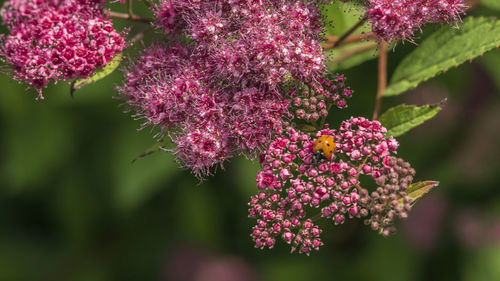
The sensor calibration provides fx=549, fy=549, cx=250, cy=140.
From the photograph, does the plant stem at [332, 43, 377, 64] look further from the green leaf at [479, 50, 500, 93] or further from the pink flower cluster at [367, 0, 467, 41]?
the green leaf at [479, 50, 500, 93]

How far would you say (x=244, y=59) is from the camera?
6.95ft

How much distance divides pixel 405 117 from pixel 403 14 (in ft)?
1.42

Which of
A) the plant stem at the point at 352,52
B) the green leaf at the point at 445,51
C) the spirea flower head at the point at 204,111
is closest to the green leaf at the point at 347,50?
the plant stem at the point at 352,52

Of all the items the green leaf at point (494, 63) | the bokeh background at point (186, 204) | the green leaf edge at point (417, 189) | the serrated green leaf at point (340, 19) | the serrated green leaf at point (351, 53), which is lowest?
the bokeh background at point (186, 204)

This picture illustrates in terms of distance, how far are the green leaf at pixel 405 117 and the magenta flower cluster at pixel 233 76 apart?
36 centimetres

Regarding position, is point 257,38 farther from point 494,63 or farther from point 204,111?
point 494,63

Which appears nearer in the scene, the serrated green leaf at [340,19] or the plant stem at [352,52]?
the serrated green leaf at [340,19]

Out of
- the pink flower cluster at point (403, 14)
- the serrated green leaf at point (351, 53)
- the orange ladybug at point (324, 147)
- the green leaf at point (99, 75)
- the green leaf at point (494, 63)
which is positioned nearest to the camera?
the orange ladybug at point (324, 147)

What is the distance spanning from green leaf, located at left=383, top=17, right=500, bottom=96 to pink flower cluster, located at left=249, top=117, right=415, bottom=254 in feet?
1.63

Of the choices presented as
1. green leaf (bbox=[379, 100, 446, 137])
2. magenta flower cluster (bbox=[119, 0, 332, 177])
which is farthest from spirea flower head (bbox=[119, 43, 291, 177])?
green leaf (bbox=[379, 100, 446, 137])

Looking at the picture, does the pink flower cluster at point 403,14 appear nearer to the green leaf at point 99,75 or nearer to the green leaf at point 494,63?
the green leaf at point 99,75

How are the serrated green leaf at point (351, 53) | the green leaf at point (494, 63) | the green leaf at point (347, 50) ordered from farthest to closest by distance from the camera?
the green leaf at point (494, 63)
the serrated green leaf at point (351, 53)
the green leaf at point (347, 50)

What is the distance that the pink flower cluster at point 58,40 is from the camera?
2.26m

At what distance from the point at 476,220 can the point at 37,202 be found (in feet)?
11.5
